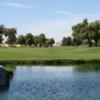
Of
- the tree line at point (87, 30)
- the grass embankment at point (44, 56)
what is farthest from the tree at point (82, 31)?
the grass embankment at point (44, 56)

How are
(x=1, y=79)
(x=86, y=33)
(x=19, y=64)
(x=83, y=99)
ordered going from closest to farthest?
1. (x=83, y=99)
2. (x=1, y=79)
3. (x=19, y=64)
4. (x=86, y=33)

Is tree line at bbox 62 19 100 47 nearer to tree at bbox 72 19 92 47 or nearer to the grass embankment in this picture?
tree at bbox 72 19 92 47

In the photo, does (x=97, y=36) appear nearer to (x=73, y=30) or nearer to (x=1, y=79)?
(x=73, y=30)

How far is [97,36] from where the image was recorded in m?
169

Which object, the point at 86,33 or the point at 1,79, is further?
the point at 86,33

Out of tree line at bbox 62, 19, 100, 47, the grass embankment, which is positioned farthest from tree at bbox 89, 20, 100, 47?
the grass embankment

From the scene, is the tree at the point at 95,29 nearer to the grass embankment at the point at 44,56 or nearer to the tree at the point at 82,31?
the tree at the point at 82,31

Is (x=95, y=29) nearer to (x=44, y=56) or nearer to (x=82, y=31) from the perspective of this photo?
(x=82, y=31)

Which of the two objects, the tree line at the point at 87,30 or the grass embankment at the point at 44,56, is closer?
the grass embankment at the point at 44,56

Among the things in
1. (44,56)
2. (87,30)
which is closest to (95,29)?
(87,30)

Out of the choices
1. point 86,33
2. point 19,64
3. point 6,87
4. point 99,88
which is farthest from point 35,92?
point 86,33

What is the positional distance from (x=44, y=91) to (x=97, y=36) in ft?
443

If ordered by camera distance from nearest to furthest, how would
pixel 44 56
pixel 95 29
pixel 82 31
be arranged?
pixel 44 56, pixel 95 29, pixel 82 31

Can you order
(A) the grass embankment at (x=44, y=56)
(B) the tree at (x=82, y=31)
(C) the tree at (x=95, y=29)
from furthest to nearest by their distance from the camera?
1. (B) the tree at (x=82, y=31)
2. (C) the tree at (x=95, y=29)
3. (A) the grass embankment at (x=44, y=56)
